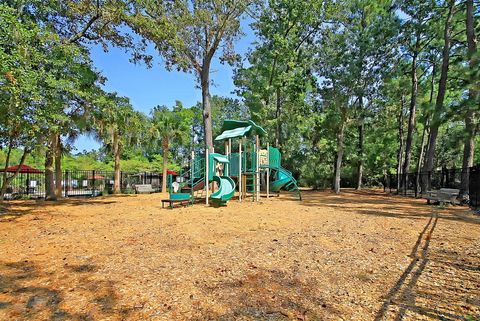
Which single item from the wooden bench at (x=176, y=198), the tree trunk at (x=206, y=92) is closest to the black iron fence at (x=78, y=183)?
the tree trunk at (x=206, y=92)

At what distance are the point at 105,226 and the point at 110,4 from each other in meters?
8.83

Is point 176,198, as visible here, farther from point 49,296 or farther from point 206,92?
point 206,92

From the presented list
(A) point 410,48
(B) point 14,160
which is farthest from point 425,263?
(B) point 14,160

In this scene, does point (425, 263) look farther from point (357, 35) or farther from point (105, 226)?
point (357, 35)

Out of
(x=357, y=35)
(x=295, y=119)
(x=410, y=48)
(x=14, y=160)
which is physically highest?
(x=357, y=35)

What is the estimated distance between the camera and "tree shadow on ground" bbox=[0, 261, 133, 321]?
298 cm

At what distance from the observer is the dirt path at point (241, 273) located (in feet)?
10.1

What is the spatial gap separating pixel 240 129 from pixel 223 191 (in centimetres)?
359

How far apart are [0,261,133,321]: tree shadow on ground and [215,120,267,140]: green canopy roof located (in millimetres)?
9999

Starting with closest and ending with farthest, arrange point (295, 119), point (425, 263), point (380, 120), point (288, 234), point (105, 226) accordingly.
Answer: point (425, 263) → point (288, 234) → point (105, 226) → point (295, 119) → point (380, 120)

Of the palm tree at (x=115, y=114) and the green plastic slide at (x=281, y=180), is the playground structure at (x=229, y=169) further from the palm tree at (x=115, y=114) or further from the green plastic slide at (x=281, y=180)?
the palm tree at (x=115, y=114)

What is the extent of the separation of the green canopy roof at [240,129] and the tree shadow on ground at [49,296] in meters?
10.00

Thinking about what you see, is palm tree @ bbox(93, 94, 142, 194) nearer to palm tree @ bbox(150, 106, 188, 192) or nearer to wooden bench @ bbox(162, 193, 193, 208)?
wooden bench @ bbox(162, 193, 193, 208)

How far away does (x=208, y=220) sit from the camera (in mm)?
8578
